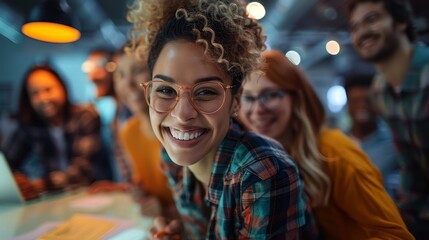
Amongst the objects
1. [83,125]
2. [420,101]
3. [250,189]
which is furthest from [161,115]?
[83,125]

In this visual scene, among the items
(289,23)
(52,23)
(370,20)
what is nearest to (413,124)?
(370,20)

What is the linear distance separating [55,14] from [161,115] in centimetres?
136

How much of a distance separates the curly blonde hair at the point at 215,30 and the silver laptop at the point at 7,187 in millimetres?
1087

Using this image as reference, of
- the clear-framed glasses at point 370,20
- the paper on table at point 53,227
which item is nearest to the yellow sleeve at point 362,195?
the clear-framed glasses at point 370,20

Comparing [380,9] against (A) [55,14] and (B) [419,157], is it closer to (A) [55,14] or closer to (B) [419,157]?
(B) [419,157]

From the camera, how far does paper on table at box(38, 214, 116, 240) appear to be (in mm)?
1023

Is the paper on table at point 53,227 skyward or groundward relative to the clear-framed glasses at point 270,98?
groundward

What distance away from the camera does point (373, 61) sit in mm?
1594

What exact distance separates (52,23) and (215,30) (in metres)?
1.40

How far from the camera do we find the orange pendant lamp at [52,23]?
1645 mm

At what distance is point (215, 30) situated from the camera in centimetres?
77

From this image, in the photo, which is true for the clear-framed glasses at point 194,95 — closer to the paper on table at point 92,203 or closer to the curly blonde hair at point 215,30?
the curly blonde hair at point 215,30

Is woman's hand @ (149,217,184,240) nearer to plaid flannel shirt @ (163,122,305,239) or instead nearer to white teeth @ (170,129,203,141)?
plaid flannel shirt @ (163,122,305,239)

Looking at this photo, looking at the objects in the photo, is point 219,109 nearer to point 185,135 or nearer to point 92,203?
point 185,135
